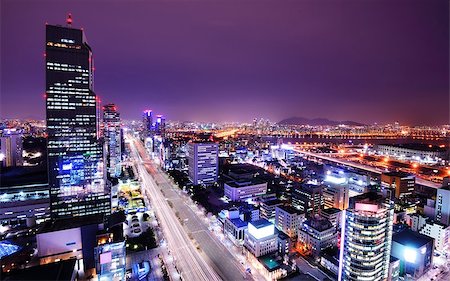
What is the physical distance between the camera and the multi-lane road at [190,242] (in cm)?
2016

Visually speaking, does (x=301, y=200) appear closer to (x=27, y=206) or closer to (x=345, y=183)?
(x=345, y=183)

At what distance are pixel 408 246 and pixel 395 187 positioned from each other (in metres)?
18.6

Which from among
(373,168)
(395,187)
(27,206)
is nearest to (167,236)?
(27,206)

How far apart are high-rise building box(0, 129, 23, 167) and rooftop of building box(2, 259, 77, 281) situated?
39465 millimetres

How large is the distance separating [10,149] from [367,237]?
5755 centimetres

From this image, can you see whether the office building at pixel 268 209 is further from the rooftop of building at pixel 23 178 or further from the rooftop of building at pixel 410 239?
the rooftop of building at pixel 23 178

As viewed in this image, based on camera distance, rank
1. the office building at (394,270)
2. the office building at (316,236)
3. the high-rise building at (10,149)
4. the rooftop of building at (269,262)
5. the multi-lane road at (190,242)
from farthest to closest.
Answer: the high-rise building at (10,149), the office building at (316,236), the multi-lane road at (190,242), the rooftop of building at (269,262), the office building at (394,270)

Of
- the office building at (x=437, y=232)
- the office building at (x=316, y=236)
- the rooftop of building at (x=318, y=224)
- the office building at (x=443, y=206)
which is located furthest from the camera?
the office building at (x=443, y=206)

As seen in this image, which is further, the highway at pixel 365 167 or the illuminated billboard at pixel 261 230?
the highway at pixel 365 167

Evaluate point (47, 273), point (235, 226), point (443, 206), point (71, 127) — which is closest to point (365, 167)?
point (443, 206)

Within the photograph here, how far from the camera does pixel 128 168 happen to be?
5550 cm

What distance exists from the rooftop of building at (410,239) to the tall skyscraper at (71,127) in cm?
3151

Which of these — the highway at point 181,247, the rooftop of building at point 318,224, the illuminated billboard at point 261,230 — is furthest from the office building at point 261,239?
the highway at point 181,247

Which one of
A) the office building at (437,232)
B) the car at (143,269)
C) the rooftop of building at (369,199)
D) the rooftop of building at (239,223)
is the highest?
the rooftop of building at (369,199)
